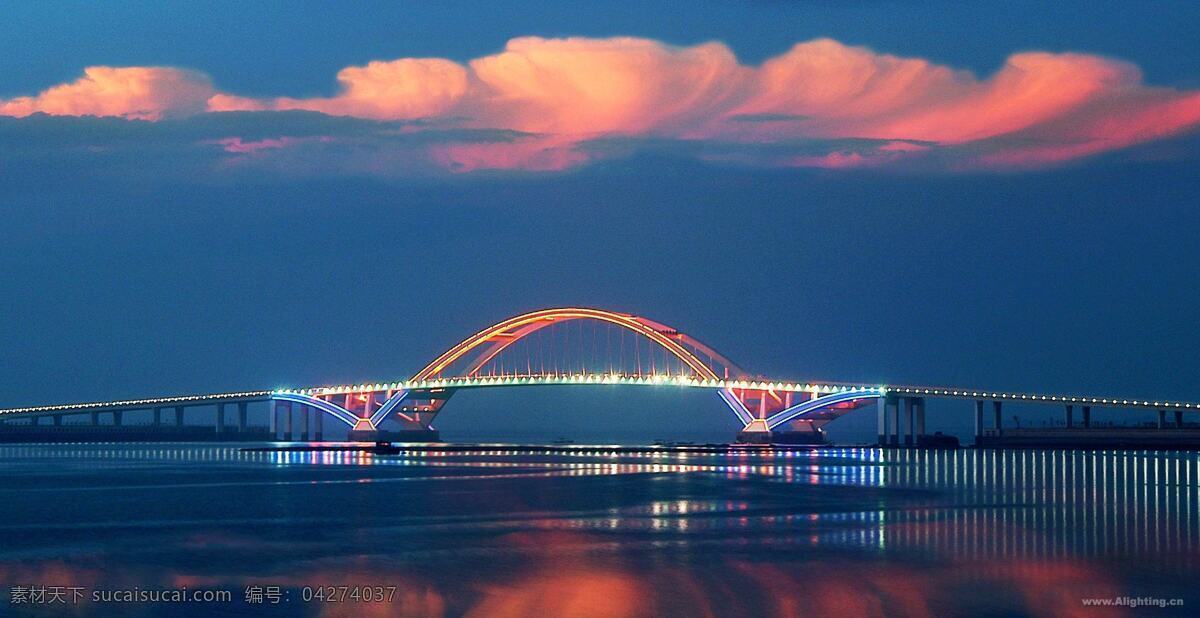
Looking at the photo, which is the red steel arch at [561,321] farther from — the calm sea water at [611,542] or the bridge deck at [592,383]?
the calm sea water at [611,542]

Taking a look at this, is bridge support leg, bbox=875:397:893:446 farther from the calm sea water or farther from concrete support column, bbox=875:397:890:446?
the calm sea water

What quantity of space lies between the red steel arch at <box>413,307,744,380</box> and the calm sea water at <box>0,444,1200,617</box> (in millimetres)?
61720

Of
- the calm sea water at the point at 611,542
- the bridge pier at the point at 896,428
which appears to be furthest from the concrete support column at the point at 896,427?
the calm sea water at the point at 611,542

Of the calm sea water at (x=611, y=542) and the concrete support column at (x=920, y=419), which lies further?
the concrete support column at (x=920, y=419)

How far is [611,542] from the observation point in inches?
1283

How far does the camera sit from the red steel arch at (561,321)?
12250 cm

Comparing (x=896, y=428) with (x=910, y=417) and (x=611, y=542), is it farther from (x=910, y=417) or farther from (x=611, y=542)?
(x=611, y=542)

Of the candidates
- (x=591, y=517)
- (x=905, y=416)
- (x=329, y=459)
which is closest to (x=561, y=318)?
(x=905, y=416)

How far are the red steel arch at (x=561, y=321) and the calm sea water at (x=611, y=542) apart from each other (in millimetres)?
61720

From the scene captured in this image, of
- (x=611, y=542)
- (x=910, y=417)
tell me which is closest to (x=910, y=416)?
(x=910, y=417)

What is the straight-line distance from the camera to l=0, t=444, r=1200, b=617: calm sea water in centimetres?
2391

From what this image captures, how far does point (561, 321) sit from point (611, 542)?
97.3 metres

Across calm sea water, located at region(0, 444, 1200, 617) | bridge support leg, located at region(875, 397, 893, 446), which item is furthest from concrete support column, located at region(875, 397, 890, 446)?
calm sea water, located at region(0, 444, 1200, 617)

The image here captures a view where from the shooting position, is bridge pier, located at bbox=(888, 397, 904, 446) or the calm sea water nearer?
the calm sea water
